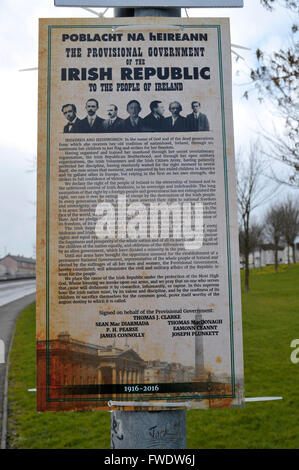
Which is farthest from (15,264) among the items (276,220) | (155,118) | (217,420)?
(155,118)

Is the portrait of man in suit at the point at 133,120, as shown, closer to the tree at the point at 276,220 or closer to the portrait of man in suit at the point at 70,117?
the portrait of man in suit at the point at 70,117

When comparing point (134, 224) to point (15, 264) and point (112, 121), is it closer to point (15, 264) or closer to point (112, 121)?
point (112, 121)

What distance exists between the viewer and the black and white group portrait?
6.91 feet

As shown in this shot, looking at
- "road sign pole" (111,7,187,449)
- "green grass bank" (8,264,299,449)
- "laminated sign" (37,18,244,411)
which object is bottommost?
"green grass bank" (8,264,299,449)

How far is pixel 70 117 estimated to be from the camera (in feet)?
6.97

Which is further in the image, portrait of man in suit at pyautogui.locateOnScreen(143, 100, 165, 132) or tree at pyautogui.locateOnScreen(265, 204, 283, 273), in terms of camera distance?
tree at pyautogui.locateOnScreen(265, 204, 283, 273)

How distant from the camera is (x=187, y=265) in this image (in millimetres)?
2041

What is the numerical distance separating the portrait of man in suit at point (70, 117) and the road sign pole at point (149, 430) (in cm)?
135

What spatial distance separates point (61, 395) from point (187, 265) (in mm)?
824

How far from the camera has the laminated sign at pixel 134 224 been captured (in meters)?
2.01

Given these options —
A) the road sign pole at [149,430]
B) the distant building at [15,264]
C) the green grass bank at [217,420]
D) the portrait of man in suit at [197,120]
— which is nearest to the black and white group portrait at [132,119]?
the portrait of man in suit at [197,120]

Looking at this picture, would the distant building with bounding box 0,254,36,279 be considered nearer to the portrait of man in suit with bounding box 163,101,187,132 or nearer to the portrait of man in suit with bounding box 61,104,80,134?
the portrait of man in suit with bounding box 61,104,80,134

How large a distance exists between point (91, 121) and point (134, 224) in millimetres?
540

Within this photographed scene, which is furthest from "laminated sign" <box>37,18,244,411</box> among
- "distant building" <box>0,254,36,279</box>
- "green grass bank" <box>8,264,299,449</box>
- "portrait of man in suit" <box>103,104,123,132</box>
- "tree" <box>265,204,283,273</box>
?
"distant building" <box>0,254,36,279</box>
